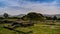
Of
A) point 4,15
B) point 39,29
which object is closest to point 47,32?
point 39,29

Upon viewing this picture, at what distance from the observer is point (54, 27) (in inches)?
199

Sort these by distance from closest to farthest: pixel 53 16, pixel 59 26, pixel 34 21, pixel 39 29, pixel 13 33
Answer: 1. pixel 13 33
2. pixel 39 29
3. pixel 59 26
4. pixel 34 21
5. pixel 53 16

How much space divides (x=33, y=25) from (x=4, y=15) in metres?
1.56

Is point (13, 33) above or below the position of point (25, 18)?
below

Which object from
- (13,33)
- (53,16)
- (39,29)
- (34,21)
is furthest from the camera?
(53,16)

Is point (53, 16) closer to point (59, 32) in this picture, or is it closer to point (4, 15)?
point (59, 32)

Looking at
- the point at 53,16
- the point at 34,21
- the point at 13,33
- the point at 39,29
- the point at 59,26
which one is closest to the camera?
the point at 13,33

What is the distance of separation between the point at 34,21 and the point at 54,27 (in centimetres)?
95

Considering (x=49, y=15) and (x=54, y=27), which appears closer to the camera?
(x=54, y=27)

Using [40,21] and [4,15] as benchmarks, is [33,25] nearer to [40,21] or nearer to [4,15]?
[40,21]

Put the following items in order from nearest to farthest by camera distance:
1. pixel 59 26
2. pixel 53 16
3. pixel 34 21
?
pixel 59 26 < pixel 34 21 < pixel 53 16

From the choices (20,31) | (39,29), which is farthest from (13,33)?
(39,29)

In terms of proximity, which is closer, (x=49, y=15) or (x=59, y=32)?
(x=59, y=32)

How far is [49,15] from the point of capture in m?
6.03
